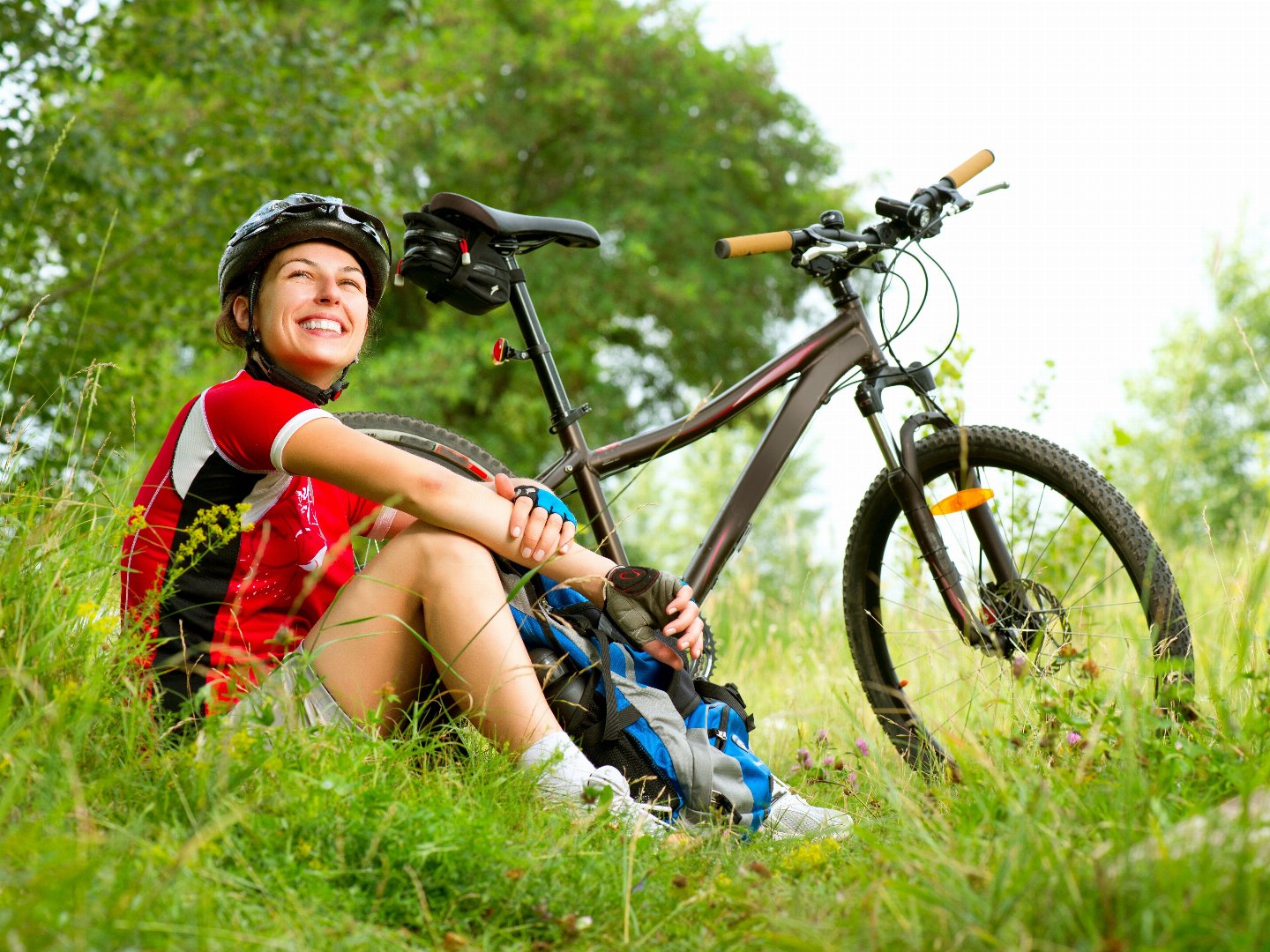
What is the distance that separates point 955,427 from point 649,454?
79cm

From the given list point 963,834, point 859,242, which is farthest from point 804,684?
point 963,834

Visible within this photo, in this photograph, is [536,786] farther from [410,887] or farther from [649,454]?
[649,454]

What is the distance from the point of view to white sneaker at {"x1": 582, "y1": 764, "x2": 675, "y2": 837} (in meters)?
1.80

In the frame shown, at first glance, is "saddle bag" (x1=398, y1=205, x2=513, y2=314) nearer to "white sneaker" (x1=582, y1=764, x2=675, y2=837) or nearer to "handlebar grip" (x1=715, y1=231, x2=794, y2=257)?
"handlebar grip" (x1=715, y1=231, x2=794, y2=257)

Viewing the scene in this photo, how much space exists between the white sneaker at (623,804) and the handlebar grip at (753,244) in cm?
124

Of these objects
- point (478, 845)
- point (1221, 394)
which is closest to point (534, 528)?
point (478, 845)

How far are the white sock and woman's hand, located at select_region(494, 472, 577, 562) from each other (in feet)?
1.16

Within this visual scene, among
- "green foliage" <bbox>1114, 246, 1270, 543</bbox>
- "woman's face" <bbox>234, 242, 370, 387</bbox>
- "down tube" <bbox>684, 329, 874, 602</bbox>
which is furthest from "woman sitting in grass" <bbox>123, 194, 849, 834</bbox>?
"green foliage" <bbox>1114, 246, 1270, 543</bbox>

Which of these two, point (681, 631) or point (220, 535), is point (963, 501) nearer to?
point (681, 631)

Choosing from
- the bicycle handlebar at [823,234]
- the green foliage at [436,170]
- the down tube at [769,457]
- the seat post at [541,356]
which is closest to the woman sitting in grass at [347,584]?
the down tube at [769,457]

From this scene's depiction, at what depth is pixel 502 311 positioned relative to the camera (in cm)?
1251

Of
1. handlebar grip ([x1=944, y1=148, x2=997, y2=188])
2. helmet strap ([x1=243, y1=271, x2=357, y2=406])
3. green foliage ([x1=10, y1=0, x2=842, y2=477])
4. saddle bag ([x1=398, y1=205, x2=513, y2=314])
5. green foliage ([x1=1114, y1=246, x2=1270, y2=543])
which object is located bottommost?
green foliage ([x1=1114, y1=246, x2=1270, y2=543])

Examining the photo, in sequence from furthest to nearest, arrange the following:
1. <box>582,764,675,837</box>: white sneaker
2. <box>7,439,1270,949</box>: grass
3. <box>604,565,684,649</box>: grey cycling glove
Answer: <box>604,565,684,649</box>: grey cycling glove < <box>582,764,675,837</box>: white sneaker < <box>7,439,1270,949</box>: grass

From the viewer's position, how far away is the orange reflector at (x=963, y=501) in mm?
2625
